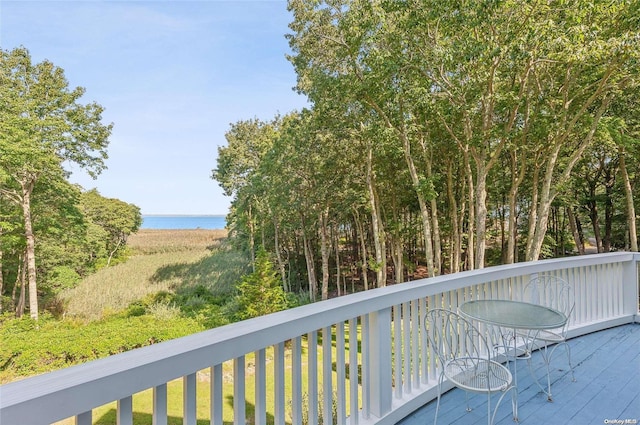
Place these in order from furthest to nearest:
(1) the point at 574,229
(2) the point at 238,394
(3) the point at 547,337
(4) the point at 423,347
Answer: (1) the point at 574,229, (3) the point at 547,337, (4) the point at 423,347, (2) the point at 238,394

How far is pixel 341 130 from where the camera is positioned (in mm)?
10922

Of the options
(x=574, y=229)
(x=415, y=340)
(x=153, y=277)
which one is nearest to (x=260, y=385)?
(x=415, y=340)

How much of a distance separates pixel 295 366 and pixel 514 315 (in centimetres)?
174

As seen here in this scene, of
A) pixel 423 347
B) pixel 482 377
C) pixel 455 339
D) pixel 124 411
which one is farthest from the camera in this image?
pixel 455 339

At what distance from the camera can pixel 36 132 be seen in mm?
11242

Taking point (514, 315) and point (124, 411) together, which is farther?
point (514, 315)

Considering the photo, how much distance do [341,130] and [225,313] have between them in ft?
28.2

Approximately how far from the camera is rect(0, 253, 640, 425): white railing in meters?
0.83

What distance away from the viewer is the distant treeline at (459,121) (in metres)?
6.28

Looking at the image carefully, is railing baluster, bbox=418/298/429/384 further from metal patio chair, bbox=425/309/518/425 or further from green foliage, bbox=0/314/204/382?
green foliage, bbox=0/314/204/382

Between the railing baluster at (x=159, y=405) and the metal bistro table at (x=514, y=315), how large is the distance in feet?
6.36

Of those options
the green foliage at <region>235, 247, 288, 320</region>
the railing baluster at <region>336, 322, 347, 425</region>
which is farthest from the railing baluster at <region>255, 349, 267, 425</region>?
the green foliage at <region>235, 247, 288, 320</region>

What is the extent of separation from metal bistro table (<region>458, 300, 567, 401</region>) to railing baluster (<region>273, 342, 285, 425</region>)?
4.72 feet

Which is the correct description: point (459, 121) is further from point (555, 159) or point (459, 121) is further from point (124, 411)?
point (124, 411)
